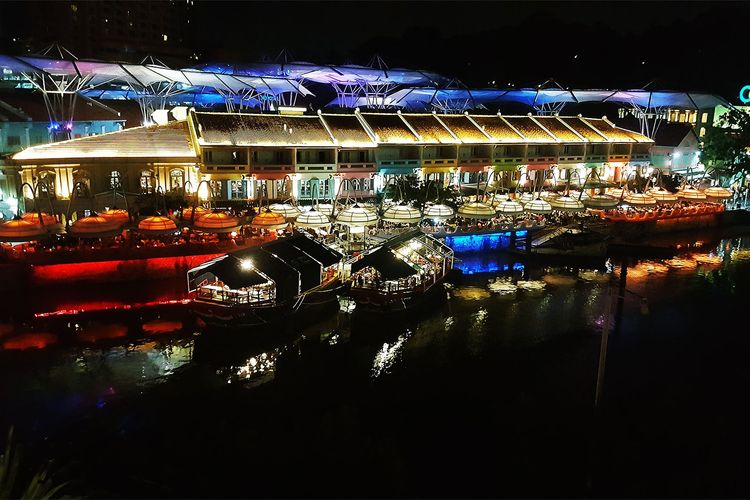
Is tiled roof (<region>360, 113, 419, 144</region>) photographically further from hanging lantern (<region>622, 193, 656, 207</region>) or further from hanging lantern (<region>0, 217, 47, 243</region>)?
hanging lantern (<region>0, 217, 47, 243</region>)

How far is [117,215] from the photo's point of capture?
34781 mm

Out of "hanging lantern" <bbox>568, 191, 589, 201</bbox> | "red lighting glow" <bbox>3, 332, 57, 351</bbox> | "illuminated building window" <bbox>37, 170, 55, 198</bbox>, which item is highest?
"illuminated building window" <bbox>37, 170, 55, 198</bbox>

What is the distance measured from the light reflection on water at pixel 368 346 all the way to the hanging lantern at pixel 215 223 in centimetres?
742

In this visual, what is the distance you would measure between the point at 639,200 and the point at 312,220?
29430mm

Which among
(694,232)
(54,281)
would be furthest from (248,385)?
(694,232)

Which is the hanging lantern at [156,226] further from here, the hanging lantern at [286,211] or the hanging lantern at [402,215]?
the hanging lantern at [402,215]

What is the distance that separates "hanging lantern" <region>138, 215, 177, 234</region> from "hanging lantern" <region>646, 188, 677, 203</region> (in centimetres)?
3949

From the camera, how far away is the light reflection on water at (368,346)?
22.6 meters

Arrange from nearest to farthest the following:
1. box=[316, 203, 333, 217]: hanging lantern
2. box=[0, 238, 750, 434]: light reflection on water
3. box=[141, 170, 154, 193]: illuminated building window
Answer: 1. box=[0, 238, 750, 434]: light reflection on water
2. box=[141, 170, 154, 193]: illuminated building window
3. box=[316, 203, 333, 217]: hanging lantern

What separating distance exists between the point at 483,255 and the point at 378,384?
20903mm

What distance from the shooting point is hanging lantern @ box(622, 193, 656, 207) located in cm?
4962

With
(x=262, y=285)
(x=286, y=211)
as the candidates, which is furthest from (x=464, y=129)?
(x=262, y=285)

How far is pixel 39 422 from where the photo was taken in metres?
19.8

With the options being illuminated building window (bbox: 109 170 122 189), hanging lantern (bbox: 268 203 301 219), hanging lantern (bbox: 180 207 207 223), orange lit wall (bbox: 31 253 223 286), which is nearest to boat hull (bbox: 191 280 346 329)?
orange lit wall (bbox: 31 253 223 286)
